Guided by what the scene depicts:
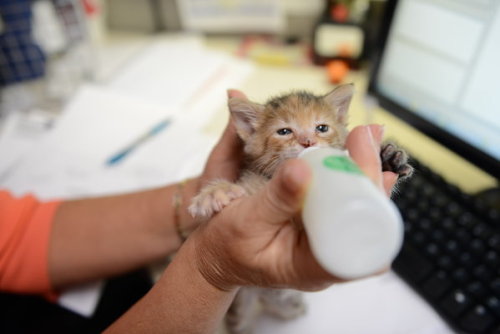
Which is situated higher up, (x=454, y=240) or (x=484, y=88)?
(x=484, y=88)

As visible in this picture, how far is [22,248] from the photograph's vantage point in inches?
29.9

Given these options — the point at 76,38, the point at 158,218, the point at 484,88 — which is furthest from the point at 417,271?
the point at 76,38

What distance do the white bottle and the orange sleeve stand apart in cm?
63

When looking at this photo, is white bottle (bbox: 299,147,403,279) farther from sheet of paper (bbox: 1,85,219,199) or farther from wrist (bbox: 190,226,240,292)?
sheet of paper (bbox: 1,85,219,199)

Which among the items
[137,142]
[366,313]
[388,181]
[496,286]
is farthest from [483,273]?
[137,142]

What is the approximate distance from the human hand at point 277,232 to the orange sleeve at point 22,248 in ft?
1.50

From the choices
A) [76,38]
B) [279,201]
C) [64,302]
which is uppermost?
[279,201]

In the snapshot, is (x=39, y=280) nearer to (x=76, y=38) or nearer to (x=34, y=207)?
(x=34, y=207)

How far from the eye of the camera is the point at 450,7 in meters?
0.76

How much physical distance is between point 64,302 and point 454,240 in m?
0.74

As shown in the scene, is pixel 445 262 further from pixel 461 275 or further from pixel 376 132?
pixel 376 132

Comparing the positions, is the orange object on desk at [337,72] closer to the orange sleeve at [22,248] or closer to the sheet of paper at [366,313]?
the sheet of paper at [366,313]

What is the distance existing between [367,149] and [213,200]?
0.20 meters

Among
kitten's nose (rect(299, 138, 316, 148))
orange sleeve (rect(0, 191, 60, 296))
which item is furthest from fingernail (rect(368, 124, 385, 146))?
orange sleeve (rect(0, 191, 60, 296))
